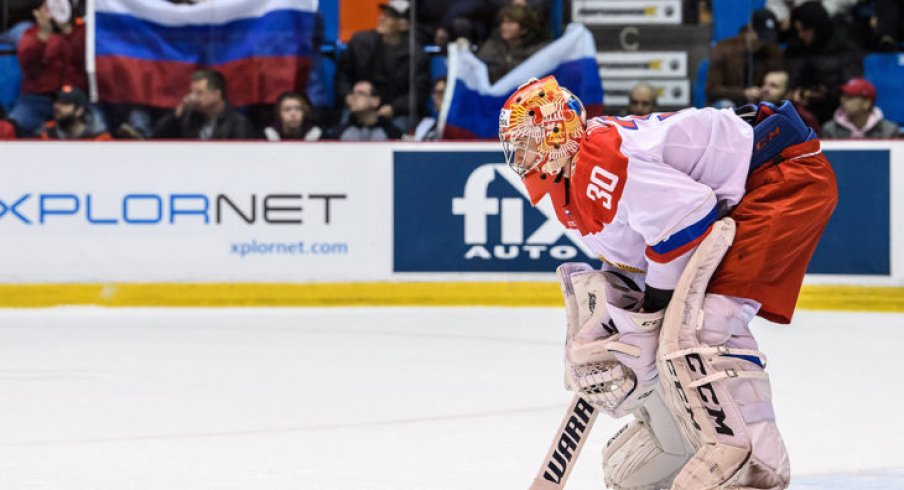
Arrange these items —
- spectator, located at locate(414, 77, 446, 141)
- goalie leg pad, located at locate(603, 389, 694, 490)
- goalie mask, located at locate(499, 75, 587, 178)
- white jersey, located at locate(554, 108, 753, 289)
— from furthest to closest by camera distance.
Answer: spectator, located at locate(414, 77, 446, 141)
goalie leg pad, located at locate(603, 389, 694, 490)
goalie mask, located at locate(499, 75, 587, 178)
white jersey, located at locate(554, 108, 753, 289)

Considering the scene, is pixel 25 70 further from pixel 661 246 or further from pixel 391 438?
pixel 661 246

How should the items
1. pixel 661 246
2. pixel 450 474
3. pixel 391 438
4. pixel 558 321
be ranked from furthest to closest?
1. pixel 558 321
2. pixel 391 438
3. pixel 450 474
4. pixel 661 246

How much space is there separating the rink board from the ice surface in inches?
15.4

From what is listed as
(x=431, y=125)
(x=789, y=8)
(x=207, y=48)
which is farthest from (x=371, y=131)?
(x=789, y=8)

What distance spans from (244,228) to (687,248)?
16.1ft

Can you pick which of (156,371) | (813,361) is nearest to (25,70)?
(156,371)

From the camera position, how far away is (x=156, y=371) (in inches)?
208

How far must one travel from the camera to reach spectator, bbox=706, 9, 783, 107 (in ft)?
24.7

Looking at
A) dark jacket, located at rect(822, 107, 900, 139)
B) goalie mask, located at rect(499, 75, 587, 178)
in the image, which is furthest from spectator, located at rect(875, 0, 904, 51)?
goalie mask, located at rect(499, 75, 587, 178)

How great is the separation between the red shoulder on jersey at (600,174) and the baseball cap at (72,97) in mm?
5271

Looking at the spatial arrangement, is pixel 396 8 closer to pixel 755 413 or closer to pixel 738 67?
pixel 738 67

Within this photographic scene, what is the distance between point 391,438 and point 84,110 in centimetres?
428

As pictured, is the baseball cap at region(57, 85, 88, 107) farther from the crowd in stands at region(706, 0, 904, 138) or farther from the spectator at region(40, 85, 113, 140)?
the crowd in stands at region(706, 0, 904, 138)

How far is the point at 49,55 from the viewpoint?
776 cm
